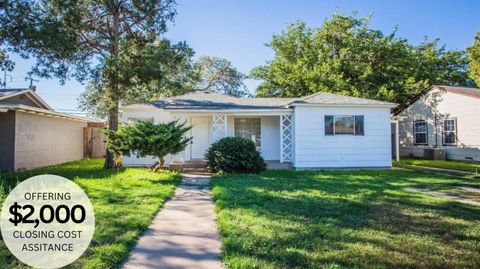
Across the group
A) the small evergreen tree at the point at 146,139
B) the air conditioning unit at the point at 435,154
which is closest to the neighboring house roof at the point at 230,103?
the small evergreen tree at the point at 146,139

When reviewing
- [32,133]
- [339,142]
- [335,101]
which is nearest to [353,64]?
[335,101]

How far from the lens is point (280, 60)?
83.9 ft

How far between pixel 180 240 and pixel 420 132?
18.9 metres

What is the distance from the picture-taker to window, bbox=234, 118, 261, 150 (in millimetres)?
15284

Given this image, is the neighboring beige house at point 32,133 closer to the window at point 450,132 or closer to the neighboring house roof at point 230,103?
the neighboring house roof at point 230,103

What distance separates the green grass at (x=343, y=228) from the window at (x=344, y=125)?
5.43 m

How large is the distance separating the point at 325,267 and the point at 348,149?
35.9ft

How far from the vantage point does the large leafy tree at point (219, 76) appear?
101 feet

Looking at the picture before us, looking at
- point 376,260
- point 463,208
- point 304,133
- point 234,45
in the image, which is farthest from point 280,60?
point 376,260

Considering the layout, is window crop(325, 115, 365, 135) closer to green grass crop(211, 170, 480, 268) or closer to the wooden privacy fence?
green grass crop(211, 170, 480, 268)

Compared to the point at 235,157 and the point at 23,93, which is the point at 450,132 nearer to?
the point at 235,157

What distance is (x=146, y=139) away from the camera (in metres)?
9.73

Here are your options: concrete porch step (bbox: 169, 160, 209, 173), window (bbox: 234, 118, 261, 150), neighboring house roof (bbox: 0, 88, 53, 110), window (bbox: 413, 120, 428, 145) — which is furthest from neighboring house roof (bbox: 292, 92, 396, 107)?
neighboring house roof (bbox: 0, 88, 53, 110)

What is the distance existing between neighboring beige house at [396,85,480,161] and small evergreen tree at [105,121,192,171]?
43.0 ft
